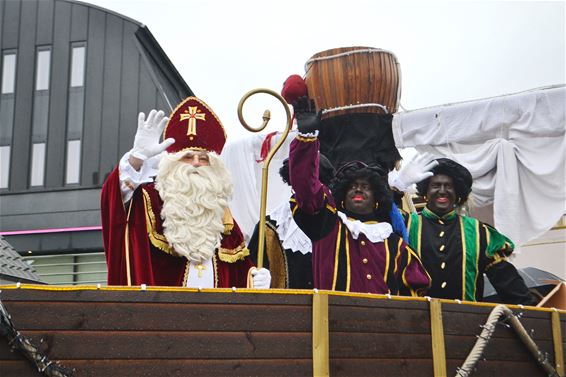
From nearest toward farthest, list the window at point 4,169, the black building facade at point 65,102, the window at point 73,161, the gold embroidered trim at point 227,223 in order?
the gold embroidered trim at point 227,223, the black building facade at point 65,102, the window at point 73,161, the window at point 4,169

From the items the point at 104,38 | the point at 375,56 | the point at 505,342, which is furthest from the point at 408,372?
the point at 104,38

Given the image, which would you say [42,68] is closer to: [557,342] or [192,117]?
[192,117]

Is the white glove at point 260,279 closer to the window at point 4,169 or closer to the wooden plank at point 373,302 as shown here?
the wooden plank at point 373,302

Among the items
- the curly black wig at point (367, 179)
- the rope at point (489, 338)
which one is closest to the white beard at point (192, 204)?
the curly black wig at point (367, 179)

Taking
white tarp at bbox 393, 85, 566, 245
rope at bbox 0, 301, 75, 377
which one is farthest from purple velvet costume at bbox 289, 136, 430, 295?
white tarp at bbox 393, 85, 566, 245

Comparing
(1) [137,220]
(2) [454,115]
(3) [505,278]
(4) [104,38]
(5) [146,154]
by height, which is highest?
(4) [104,38]

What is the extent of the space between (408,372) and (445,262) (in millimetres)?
Answer: 1427

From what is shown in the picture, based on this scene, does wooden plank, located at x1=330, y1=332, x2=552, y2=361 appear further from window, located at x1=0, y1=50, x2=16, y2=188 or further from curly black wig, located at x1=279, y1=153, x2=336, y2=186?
window, located at x1=0, y1=50, x2=16, y2=188

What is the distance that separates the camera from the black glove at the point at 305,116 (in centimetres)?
364

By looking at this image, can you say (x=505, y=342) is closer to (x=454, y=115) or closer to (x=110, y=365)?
(x=110, y=365)

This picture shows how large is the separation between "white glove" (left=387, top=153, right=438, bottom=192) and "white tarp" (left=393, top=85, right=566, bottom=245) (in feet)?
6.91

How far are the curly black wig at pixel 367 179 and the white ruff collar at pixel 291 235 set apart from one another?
1056 millimetres

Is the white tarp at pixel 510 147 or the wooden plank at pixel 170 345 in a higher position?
the white tarp at pixel 510 147

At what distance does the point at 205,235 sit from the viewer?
394 centimetres
